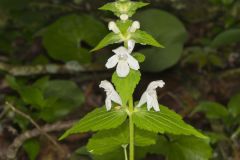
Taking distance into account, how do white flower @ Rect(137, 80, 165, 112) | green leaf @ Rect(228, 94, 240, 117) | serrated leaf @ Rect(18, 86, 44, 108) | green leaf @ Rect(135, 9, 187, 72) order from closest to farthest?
white flower @ Rect(137, 80, 165, 112)
green leaf @ Rect(228, 94, 240, 117)
serrated leaf @ Rect(18, 86, 44, 108)
green leaf @ Rect(135, 9, 187, 72)

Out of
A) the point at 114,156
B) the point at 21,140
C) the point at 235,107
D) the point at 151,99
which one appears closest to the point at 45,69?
the point at 21,140

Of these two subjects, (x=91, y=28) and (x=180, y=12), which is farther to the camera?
(x=180, y=12)

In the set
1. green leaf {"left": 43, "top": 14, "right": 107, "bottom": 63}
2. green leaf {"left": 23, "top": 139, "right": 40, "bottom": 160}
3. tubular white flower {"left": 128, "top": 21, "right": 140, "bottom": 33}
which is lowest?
tubular white flower {"left": 128, "top": 21, "right": 140, "bottom": 33}

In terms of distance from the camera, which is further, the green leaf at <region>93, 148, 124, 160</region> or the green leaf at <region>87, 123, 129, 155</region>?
the green leaf at <region>93, 148, 124, 160</region>

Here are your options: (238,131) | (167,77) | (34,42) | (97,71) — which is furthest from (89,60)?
(238,131)

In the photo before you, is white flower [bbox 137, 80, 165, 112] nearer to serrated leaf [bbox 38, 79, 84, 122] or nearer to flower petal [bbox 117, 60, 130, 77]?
flower petal [bbox 117, 60, 130, 77]

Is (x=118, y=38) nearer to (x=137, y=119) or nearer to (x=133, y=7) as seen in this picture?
(x=133, y=7)

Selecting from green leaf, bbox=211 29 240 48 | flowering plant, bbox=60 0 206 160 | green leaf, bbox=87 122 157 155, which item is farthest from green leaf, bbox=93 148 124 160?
green leaf, bbox=211 29 240 48

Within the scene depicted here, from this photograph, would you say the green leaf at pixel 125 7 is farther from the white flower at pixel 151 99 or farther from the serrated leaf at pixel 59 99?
the serrated leaf at pixel 59 99
